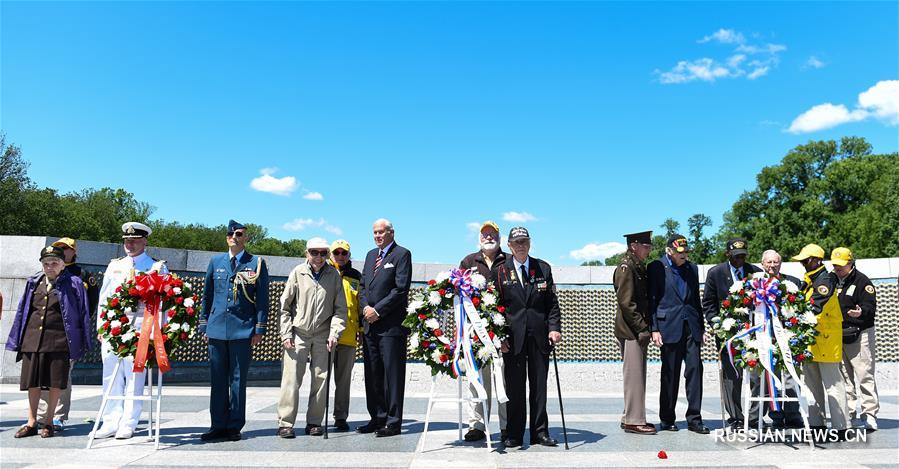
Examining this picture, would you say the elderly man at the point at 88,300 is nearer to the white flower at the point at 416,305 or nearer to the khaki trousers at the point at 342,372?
the khaki trousers at the point at 342,372

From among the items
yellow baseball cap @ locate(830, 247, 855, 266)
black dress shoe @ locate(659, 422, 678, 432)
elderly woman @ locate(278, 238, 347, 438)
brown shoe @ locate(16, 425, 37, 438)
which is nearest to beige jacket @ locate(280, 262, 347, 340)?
elderly woman @ locate(278, 238, 347, 438)

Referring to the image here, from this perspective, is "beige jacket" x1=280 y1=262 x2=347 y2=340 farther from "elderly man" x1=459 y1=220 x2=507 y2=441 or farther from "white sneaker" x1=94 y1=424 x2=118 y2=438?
"white sneaker" x1=94 y1=424 x2=118 y2=438

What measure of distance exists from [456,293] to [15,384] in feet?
31.4

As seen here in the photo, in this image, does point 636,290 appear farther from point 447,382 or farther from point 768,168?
point 768,168

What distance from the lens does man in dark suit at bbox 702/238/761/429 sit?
22.1ft

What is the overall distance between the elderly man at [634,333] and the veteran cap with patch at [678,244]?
1.21ft

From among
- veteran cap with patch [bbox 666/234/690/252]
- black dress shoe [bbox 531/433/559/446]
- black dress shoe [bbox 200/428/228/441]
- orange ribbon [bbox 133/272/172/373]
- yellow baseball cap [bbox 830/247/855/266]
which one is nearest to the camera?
black dress shoe [bbox 531/433/559/446]

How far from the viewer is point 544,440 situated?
5926 mm

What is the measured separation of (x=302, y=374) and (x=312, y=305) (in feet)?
2.48

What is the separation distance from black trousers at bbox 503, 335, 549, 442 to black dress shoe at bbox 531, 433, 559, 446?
0.10ft

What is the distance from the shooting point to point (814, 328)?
20.6ft

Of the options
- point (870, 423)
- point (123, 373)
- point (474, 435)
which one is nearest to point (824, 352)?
point (870, 423)

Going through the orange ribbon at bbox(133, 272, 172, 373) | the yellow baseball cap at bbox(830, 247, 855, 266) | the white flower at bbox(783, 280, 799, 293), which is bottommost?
the orange ribbon at bbox(133, 272, 172, 373)

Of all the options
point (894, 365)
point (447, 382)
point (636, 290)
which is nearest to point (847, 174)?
point (894, 365)
